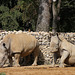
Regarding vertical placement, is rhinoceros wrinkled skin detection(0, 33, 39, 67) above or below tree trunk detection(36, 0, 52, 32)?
below

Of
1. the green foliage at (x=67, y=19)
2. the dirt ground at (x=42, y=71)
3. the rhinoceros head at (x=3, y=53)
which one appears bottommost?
the dirt ground at (x=42, y=71)

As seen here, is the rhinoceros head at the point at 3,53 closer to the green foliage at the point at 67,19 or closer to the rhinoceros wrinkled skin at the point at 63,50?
the rhinoceros wrinkled skin at the point at 63,50

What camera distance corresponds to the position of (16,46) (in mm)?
12805

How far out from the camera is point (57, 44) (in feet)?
40.3

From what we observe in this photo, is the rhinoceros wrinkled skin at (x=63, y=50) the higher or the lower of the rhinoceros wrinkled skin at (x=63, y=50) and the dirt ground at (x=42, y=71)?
the higher

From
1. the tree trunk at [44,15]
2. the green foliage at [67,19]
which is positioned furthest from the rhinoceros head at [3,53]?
the green foliage at [67,19]

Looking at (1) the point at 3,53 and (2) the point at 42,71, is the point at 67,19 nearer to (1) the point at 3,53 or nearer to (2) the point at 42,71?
(1) the point at 3,53

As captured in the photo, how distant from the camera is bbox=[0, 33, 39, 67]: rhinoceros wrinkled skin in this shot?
41.8 ft

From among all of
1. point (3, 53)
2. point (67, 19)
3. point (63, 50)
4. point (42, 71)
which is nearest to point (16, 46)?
point (3, 53)

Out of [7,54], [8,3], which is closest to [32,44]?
[7,54]

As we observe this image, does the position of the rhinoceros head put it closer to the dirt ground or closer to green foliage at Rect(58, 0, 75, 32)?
the dirt ground

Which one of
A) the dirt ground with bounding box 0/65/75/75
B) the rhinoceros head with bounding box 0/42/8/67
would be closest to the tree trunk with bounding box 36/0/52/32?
the rhinoceros head with bounding box 0/42/8/67

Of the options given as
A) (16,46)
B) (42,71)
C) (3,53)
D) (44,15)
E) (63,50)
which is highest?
(44,15)

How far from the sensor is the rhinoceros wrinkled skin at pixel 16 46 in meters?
12.7
